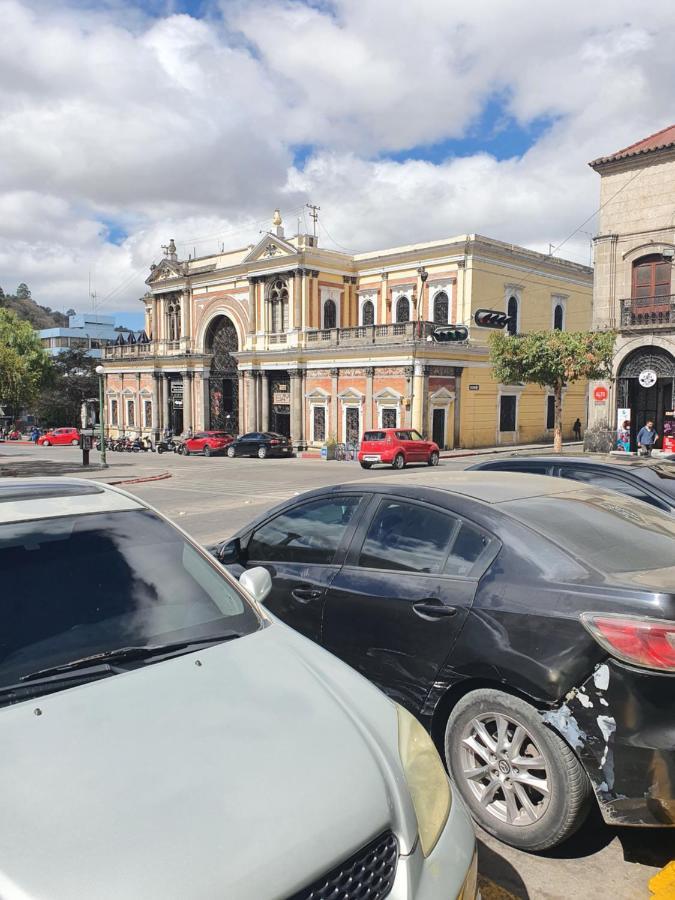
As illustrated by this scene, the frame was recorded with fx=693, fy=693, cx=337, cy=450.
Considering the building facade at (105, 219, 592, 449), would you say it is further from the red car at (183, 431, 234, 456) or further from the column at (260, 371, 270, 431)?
the red car at (183, 431, 234, 456)

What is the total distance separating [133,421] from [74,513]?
56.1m

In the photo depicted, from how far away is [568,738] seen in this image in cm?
301

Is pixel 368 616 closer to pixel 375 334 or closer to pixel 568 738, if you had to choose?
pixel 568 738

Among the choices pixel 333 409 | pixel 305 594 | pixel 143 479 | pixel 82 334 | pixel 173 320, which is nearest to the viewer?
pixel 305 594

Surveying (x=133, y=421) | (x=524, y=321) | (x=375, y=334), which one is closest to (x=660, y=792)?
(x=375, y=334)

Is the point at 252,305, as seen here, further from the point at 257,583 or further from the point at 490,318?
the point at 257,583

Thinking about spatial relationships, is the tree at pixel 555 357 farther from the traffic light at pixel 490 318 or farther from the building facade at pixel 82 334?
the building facade at pixel 82 334

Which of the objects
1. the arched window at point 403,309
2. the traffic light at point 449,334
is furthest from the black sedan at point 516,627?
the arched window at point 403,309

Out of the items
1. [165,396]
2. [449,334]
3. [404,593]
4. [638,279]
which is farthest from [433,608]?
[165,396]

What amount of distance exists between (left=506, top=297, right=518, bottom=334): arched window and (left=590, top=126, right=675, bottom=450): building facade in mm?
10792

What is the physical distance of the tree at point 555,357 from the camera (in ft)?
89.4

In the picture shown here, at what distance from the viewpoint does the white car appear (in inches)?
66.9

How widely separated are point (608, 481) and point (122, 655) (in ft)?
18.9

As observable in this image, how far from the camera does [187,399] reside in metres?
52.0
